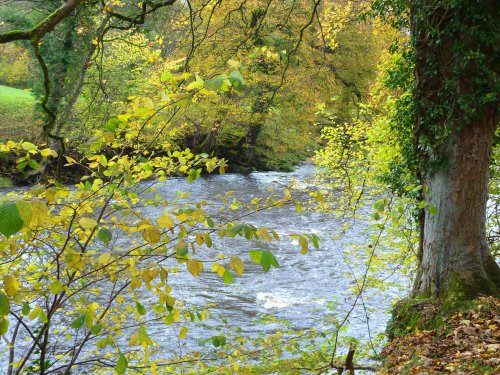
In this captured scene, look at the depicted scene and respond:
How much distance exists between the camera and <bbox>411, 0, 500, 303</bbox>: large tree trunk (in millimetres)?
5930

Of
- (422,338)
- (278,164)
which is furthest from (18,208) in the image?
(278,164)

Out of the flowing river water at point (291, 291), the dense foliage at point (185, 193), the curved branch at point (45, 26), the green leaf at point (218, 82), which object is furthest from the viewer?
the flowing river water at point (291, 291)

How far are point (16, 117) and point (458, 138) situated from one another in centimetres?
2268

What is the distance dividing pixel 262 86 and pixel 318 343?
13.8 meters

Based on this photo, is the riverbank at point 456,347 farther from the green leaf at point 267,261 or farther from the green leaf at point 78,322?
the green leaf at point 78,322

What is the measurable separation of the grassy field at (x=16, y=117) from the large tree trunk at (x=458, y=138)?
58.3ft

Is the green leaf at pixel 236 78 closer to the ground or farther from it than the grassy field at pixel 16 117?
closer to the ground

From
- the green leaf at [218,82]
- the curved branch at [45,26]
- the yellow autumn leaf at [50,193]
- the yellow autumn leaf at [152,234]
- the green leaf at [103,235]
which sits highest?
the curved branch at [45,26]

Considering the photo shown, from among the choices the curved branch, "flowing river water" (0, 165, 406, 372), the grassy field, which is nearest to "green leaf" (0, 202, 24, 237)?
the curved branch

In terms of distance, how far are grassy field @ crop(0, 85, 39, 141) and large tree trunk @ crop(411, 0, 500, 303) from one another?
58.3 feet

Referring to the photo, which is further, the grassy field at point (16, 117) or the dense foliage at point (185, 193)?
the grassy field at point (16, 117)

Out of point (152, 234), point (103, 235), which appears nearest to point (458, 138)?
point (152, 234)

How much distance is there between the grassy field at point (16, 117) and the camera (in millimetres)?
21875

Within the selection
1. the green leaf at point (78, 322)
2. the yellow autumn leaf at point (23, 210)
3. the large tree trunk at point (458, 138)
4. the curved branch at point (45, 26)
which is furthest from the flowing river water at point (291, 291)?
the yellow autumn leaf at point (23, 210)
